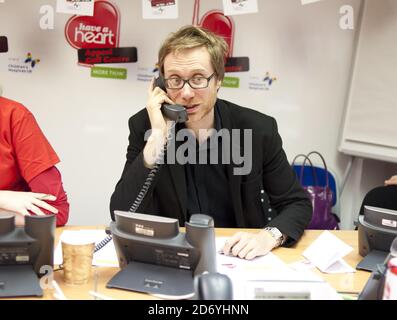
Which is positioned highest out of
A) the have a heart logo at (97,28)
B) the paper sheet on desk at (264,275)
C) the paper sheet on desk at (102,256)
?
the have a heart logo at (97,28)

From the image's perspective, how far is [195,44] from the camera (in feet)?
6.31

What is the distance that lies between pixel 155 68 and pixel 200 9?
47 cm

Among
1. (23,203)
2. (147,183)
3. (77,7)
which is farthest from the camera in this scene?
(77,7)

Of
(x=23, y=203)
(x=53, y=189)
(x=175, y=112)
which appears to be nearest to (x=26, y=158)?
(x=53, y=189)

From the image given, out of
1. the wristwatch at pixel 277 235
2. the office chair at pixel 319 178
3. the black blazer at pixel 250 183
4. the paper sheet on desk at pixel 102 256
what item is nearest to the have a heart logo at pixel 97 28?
the black blazer at pixel 250 183

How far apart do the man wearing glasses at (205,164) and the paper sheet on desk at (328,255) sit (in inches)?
8.7

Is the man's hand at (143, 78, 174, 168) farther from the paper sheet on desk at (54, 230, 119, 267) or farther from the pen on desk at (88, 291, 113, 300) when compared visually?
the pen on desk at (88, 291, 113, 300)

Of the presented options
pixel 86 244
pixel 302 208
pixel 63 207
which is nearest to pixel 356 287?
pixel 302 208

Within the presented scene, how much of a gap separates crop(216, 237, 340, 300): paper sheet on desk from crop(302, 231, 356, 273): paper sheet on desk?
0.06m

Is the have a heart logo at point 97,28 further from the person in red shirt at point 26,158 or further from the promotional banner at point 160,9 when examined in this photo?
the person in red shirt at point 26,158

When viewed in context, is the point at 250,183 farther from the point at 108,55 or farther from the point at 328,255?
the point at 108,55

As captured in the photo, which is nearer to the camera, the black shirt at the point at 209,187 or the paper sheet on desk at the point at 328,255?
the paper sheet on desk at the point at 328,255

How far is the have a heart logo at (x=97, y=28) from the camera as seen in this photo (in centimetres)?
310

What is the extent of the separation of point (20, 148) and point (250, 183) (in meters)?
0.93
